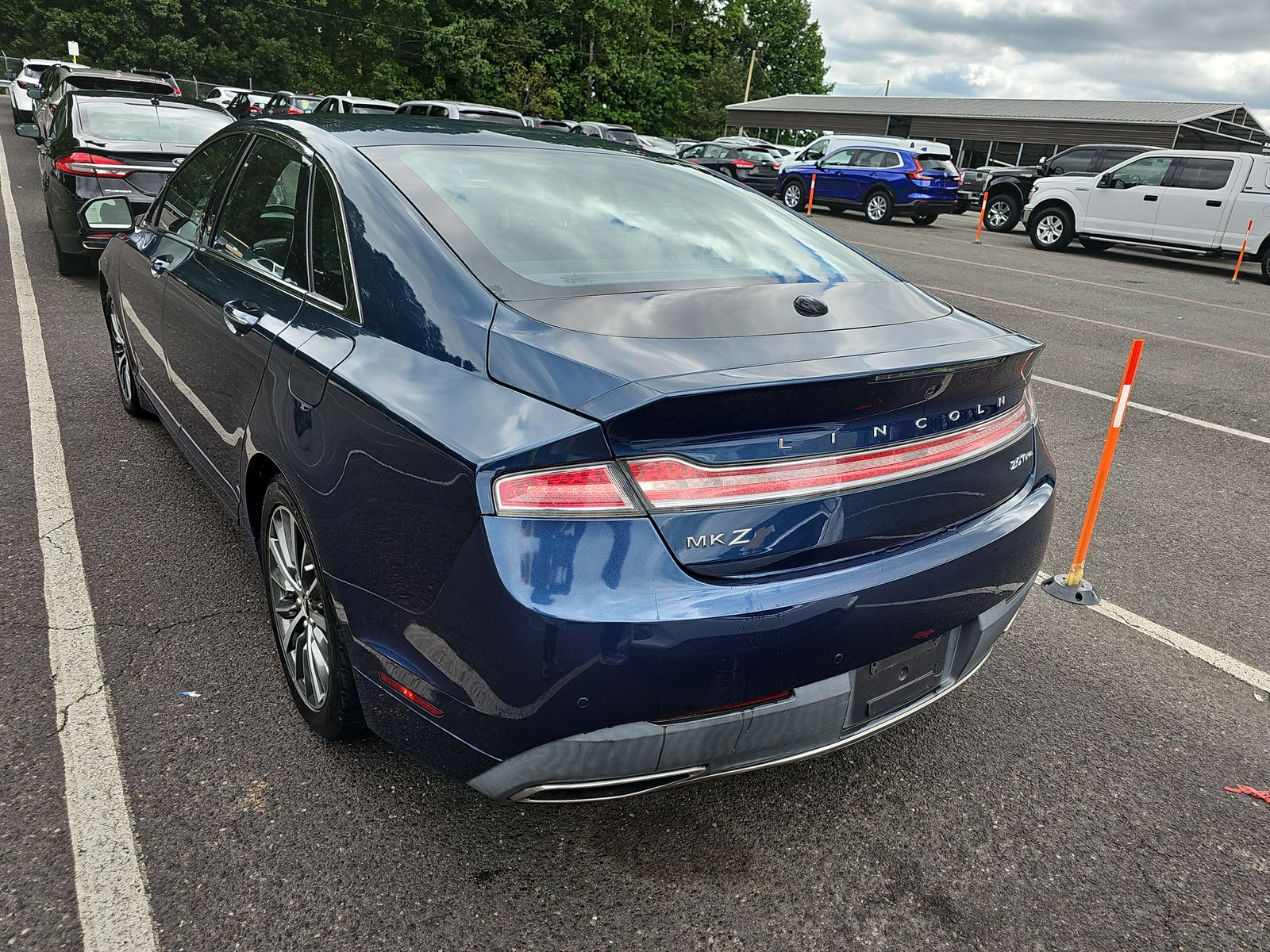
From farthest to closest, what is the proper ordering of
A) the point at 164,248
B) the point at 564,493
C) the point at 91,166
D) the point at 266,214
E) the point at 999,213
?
the point at 999,213, the point at 91,166, the point at 164,248, the point at 266,214, the point at 564,493

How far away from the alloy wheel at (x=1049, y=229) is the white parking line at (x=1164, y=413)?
12214mm

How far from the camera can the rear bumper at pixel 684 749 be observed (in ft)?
6.01

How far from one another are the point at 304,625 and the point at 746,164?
2294 cm

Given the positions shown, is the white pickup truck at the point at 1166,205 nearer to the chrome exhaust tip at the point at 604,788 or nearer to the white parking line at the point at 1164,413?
the white parking line at the point at 1164,413

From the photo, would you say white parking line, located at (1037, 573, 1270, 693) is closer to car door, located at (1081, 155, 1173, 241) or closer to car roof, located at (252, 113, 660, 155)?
car roof, located at (252, 113, 660, 155)

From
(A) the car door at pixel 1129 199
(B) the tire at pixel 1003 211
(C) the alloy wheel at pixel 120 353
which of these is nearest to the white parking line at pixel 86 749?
(C) the alloy wheel at pixel 120 353

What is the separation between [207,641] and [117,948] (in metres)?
1.25

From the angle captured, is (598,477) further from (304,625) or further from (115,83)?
(115,83)

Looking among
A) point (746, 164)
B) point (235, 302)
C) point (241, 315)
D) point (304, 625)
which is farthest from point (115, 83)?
point (304, 625)

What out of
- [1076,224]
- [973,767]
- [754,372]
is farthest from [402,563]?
[1076,224]

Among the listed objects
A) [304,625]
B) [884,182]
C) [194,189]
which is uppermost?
[194,189]

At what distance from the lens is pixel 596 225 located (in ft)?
8.84

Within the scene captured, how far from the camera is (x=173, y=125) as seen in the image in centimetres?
858

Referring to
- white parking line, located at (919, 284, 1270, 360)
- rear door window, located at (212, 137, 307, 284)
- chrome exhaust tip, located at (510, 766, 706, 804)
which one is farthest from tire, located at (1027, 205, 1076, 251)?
chrome exhaust tip, located at (510, 766, 706, 804)
